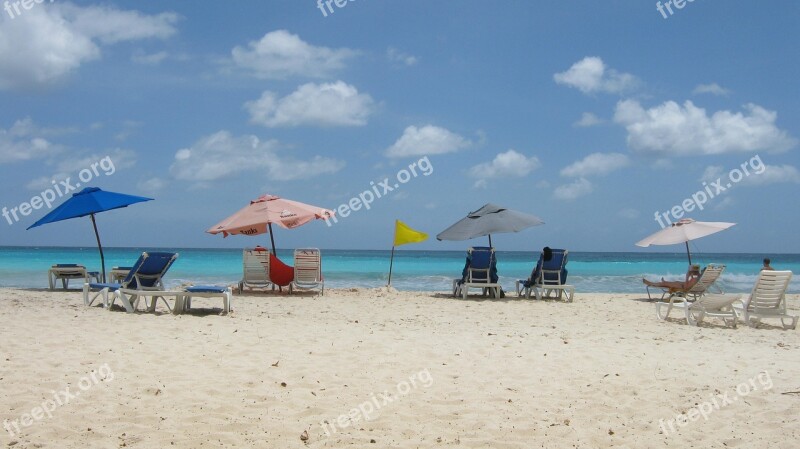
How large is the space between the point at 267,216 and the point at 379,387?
7.86 metres

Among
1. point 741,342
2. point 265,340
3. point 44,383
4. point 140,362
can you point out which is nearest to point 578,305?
point 741,342

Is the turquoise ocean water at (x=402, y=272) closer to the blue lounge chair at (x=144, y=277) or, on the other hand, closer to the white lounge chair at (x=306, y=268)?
the white lounge chair at (x=306, y=268)

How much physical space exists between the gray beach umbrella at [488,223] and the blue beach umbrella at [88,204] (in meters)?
5.58

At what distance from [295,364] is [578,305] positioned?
734cm

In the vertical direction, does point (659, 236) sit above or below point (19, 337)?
above

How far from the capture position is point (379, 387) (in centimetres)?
502

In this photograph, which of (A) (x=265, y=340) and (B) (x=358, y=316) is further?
(B) (x=358, y=316)

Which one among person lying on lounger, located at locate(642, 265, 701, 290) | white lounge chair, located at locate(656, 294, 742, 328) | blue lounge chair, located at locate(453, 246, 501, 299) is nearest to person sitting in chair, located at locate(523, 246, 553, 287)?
blue lounge chair, located at locate(453, 246, 501, 299)

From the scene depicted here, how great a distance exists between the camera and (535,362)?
578 cm

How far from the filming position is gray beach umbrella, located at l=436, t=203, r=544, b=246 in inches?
486

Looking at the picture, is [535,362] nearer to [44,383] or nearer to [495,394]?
[495,394]
